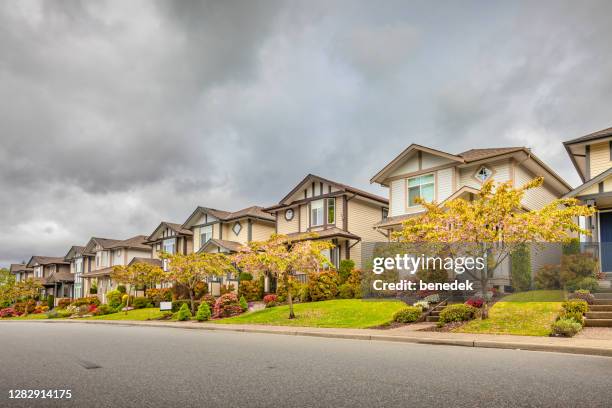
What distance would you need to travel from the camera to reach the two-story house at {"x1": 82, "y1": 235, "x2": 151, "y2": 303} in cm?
6059

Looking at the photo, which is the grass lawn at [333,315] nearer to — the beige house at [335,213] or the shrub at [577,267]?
the shrub at [577,267]

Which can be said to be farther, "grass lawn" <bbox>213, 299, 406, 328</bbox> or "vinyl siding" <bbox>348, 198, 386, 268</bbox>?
"vinyl siding" <bbox>348, 198, 386, 268</bbox>

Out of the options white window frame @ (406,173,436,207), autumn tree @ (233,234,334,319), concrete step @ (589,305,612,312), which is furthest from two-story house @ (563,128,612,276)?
autumn tree @ (233,234,334,319)

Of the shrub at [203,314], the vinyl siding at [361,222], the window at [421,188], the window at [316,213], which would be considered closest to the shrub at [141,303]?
the window at [316,213]

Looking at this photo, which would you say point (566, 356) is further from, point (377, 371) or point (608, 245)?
point (608, 245)

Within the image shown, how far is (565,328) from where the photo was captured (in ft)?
47.1

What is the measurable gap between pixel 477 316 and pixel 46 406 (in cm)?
1527

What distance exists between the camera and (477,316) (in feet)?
60.3

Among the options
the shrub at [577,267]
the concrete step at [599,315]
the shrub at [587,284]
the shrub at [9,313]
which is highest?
the shrub at [577,267]

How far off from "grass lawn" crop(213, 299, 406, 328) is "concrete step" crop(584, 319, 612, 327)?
7.01 meters

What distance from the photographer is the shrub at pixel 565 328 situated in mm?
14336

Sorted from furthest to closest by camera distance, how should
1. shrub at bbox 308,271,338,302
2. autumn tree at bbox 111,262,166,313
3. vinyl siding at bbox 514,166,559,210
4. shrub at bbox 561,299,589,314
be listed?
1. autumn tree at bbox 111,262,166,313
2. shrub at bbox 308,271,338,302
3. vinyl siding at bbox 514,166,559,210
4. shrub at bbox 561,299,589,314

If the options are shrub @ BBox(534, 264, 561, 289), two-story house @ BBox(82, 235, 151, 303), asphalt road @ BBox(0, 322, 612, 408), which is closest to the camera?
asphalt road @ BBox(0, 322, 612, 408)

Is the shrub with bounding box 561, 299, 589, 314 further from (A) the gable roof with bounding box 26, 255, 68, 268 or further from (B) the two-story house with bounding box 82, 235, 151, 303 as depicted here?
(A) the gable roof with bounding box 26, 255, 68, 268
